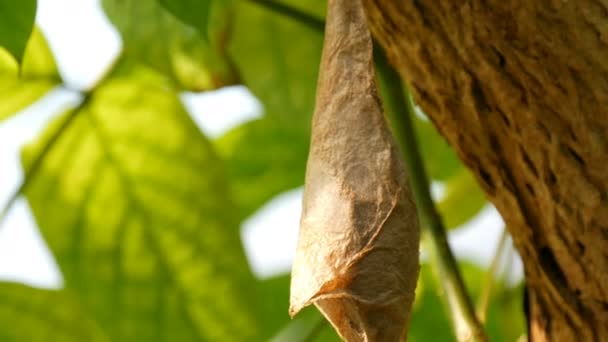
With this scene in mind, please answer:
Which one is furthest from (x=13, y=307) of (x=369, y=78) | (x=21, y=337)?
(x=369, y=78)

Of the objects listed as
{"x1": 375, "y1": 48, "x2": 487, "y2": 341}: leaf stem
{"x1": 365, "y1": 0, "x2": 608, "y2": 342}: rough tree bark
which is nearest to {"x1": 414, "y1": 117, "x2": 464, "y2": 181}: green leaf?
{"x1": 375, "y1": 48, "x2": 487, "y2": 341}: leaf stem

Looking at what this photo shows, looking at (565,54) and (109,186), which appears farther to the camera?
(109,186)

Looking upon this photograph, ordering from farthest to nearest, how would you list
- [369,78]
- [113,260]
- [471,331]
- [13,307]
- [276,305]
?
[276,305] < [113,260] < [13,307] < [471,331] < [369,78]

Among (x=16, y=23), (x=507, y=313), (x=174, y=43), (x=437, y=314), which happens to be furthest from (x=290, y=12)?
(x=437, y=314)

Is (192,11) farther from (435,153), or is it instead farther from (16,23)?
(435,153)

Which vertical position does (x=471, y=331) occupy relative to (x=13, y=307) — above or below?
above

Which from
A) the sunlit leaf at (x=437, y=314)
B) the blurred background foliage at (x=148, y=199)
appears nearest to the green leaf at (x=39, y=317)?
the blurred background foliage at (x=148, y=199)

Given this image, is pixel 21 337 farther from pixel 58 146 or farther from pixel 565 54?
pixel 565 54
